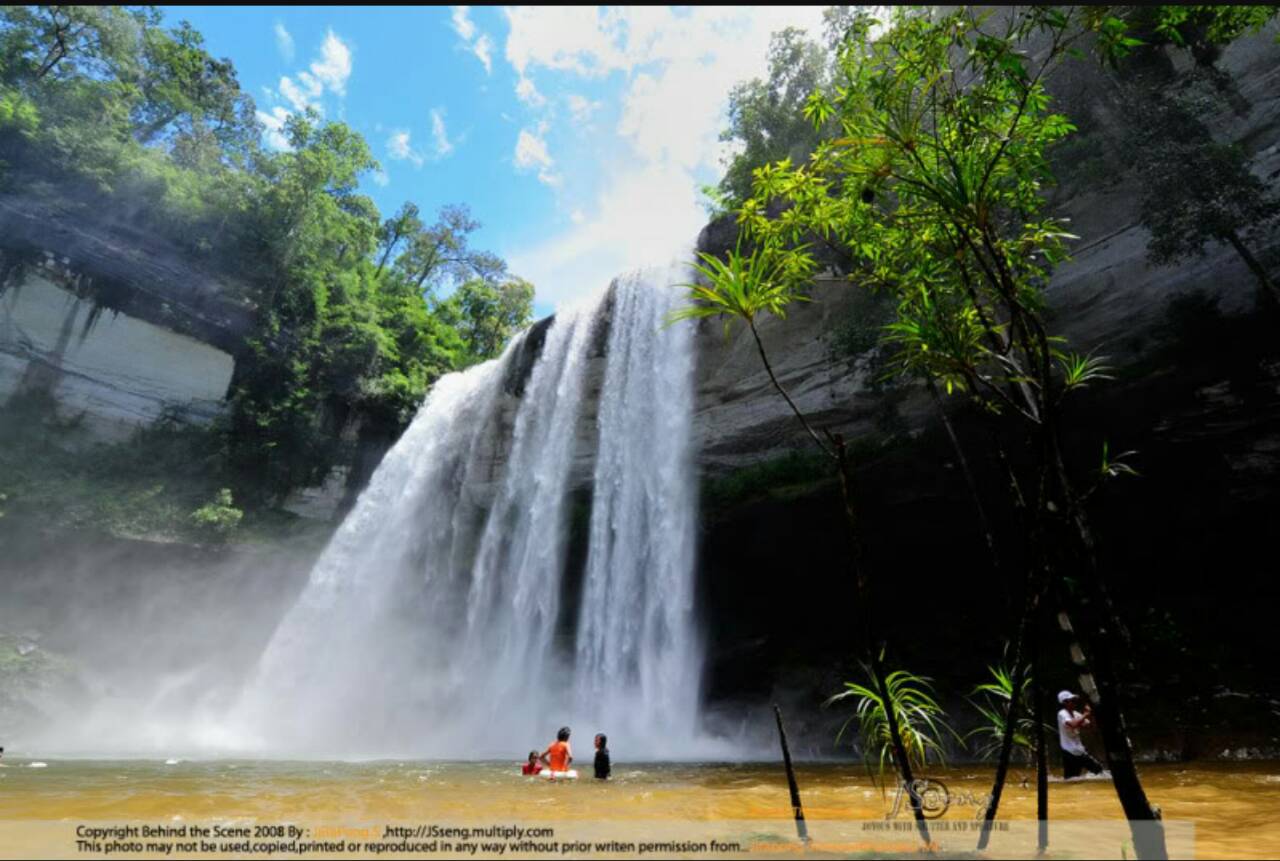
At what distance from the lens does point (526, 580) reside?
18.4 metres

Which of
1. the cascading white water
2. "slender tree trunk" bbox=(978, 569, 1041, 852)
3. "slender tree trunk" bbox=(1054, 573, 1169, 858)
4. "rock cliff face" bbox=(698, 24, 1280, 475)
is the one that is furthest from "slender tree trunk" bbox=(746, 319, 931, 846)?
the cascading white water

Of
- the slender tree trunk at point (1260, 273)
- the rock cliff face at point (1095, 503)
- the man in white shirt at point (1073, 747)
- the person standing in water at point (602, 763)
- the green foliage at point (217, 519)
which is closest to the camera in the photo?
the man in white shirt at point (1073, 747)

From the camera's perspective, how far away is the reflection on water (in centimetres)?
571

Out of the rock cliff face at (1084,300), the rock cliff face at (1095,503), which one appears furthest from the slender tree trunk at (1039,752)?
the rock cliff face at (1084,300)

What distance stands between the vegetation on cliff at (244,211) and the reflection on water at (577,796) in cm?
1545

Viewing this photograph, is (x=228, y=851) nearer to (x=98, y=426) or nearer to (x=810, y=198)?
(x=810, y=198)

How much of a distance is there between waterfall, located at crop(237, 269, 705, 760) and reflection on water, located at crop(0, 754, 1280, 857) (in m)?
5.45

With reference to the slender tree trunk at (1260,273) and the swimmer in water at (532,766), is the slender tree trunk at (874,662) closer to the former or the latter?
the swimmer in water at (532,766)

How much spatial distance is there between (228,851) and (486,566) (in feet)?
51.0

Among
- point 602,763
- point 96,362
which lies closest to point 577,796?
point 602,763

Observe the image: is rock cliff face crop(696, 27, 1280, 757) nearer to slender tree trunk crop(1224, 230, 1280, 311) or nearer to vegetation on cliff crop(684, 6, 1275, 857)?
slender tree trunk crop(1224, 230, 1280, 311)

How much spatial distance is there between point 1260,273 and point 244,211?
28279mm

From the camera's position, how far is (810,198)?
561 cm

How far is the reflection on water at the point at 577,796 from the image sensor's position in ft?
18.7
